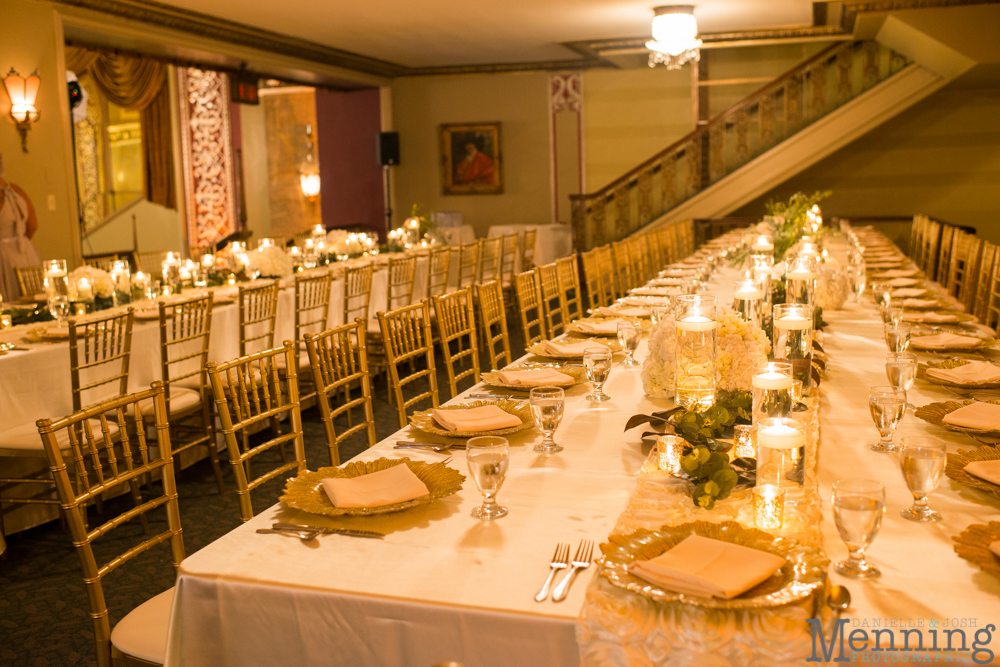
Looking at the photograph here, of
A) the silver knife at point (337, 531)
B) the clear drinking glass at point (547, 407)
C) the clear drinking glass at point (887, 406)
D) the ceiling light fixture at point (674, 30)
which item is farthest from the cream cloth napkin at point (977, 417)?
the ceiling light fixture at point (674, 30)

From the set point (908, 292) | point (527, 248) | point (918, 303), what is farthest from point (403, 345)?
point (527, 248)

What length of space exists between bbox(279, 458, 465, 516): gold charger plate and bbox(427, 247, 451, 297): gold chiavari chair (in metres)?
4.90

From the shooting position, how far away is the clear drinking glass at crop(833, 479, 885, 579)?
1.22 metres

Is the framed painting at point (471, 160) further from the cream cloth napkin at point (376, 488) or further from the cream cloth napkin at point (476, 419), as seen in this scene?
the cream cloth napkin at point (376, 488)

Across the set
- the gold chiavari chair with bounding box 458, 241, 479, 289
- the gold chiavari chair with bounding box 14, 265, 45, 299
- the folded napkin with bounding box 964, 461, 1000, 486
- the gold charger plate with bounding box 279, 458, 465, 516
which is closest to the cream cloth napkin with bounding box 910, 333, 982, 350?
the folded napkin with bounding box 964, 461, 1000, 486

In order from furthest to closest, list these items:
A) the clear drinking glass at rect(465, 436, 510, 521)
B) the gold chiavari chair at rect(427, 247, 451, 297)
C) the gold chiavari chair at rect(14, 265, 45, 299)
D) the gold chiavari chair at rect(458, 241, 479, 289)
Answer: the gold chiavari chair at rect(458, 241, 479, 289) → the gold chiavari chair at rect(427, 247, 451, 297) → the gold chiavari chair at rect(14, 265, 45, 299) → the clear drinking glass at rect(465, 436, 510, 521)

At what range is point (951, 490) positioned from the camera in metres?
1.64

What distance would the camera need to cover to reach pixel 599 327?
3.38 m

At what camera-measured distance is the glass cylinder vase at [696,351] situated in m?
2.02

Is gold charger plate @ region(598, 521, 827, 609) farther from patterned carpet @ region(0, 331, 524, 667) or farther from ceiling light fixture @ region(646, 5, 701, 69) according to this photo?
ceiling light fixture @ region(646, 5, 701, 69)

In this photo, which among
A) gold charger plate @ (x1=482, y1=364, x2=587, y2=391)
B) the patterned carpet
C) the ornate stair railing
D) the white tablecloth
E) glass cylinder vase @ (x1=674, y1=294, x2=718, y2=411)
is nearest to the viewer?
glass cylinder vase @ (x1=674, y1=294, x2=718, y2=411)

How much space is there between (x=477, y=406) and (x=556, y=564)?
3.06 ft

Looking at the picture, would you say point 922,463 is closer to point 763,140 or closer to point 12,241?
point 12,241

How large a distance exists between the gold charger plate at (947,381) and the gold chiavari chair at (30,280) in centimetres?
543
